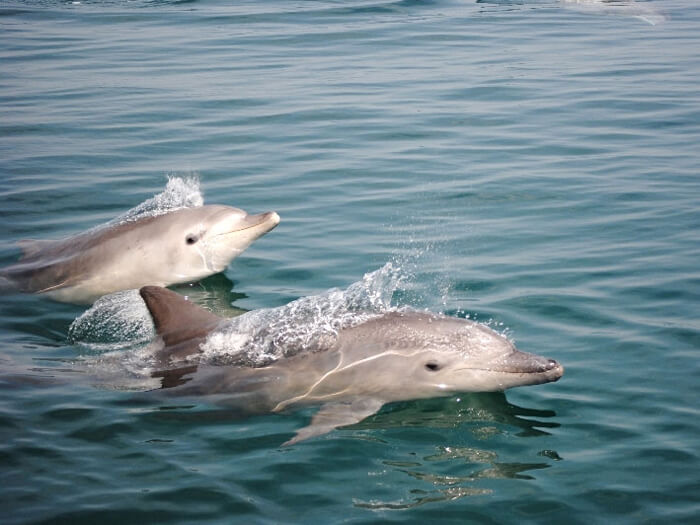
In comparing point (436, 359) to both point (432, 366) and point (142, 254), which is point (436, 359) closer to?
point (432, 366)

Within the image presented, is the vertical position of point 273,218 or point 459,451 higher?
point 273,218

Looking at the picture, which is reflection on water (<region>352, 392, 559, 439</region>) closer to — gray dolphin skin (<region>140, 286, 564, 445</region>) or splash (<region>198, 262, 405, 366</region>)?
gray dolphin skin (<region>140, 286, 564, 445</region>)

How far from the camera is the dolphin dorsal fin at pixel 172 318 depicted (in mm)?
9117

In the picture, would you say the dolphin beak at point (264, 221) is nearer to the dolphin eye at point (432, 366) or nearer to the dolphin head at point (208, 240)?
the dolphin head at point (208, 240)

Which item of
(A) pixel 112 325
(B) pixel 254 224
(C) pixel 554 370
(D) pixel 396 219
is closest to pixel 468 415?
(C) pixel 554 370

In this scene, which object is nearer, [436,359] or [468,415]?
[468,415]

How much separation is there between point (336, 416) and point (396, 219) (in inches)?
212

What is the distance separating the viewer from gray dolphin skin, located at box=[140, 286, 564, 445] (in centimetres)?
827

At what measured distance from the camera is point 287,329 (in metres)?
8.91


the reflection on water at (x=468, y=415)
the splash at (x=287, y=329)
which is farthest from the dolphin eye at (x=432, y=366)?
the splash at (x=287, y=329)

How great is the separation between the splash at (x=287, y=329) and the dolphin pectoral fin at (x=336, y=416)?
0.55 metres

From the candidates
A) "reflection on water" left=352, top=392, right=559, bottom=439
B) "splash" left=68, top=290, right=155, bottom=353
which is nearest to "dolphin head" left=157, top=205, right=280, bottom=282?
"splash" left=68, top=290, right=155, bottom=353

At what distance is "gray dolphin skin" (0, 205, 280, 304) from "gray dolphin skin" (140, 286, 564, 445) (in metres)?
3.12

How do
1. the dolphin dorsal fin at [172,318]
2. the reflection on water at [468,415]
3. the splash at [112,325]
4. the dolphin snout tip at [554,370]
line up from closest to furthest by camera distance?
the dolphin snout tip at [554,370]
the reflection on water at [468,415]
the dolphin dorsal fin at [172,318]
the splash at [112,325]
